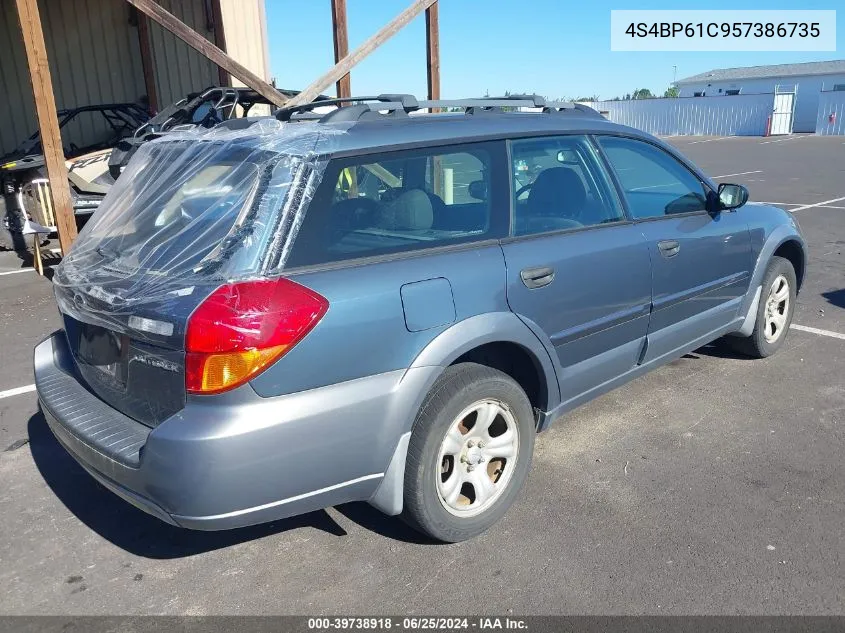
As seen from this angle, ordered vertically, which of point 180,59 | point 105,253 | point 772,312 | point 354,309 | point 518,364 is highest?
point 180,59

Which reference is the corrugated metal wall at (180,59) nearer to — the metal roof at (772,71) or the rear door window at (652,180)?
the rear door window at (652,180)

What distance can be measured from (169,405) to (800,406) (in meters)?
3.56

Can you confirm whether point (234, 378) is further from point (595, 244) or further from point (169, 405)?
point (595, 244)

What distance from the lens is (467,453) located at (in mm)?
2924

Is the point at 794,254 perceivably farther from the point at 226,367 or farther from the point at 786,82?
the point at 786,82

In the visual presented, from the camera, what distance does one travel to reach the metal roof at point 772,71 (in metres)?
55.2

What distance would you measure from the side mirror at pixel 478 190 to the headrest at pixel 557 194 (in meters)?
0.25

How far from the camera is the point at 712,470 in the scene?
11.4ft

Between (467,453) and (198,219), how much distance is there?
1409 millimetres

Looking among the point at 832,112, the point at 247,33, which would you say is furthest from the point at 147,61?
the point at 832,112

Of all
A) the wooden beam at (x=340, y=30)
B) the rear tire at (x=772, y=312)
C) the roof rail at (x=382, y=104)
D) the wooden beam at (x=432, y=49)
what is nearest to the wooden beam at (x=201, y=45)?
the wooden beam at (x=340, y=30)

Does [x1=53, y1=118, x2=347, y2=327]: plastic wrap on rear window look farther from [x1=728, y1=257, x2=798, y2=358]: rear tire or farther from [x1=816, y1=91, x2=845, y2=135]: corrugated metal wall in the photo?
[x1=816, y1=91, x2=845, y2=135]: corrugated metal wall

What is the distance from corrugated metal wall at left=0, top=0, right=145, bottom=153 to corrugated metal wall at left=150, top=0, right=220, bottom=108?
37cm

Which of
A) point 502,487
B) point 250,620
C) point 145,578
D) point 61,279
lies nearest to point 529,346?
point 502,487
